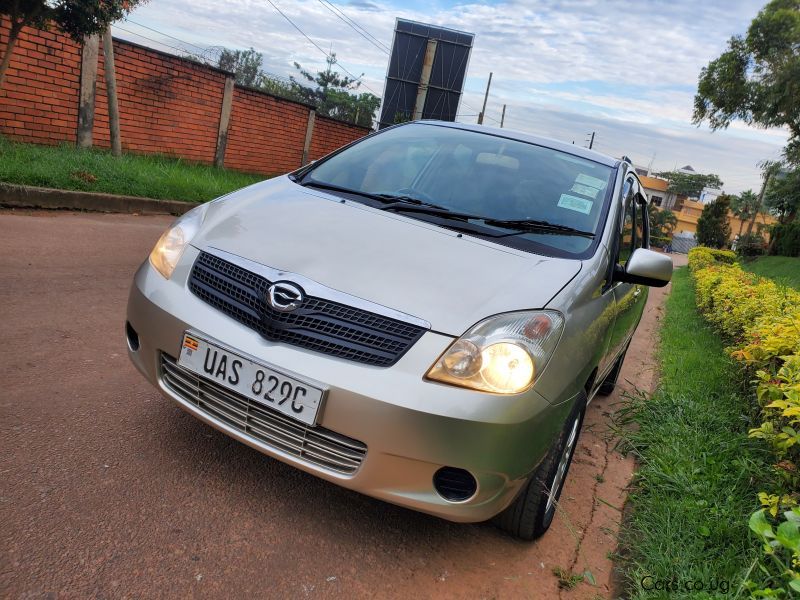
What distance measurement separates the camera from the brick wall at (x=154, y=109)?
27.6 feet

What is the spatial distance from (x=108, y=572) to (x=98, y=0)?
7629 millimetres

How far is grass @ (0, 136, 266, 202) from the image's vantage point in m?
6.94

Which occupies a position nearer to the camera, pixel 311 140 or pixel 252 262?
pixel 252 262

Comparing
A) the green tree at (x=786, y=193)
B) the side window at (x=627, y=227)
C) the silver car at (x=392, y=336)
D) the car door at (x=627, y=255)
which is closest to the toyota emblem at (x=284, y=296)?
the silver car at (x=392, y=336)

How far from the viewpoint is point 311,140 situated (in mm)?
16625

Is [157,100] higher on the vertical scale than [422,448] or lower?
higher

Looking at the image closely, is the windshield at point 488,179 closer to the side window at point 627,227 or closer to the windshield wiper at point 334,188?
the windshield wiper at point 334,188

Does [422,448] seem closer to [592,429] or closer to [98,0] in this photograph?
[592,429]

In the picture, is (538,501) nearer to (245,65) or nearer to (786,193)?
(786,193)

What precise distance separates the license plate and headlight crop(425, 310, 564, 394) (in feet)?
1.30

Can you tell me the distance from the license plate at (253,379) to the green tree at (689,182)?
97.3 metres

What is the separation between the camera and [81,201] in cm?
711

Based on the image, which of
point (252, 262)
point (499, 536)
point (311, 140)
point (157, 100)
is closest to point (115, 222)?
point (157, 100)

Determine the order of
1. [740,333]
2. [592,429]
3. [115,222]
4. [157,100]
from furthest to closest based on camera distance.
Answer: [157,100] < [115,222] < [740,333] < [592,429]
